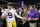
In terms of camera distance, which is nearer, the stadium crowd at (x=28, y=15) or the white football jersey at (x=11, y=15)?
the stadium crowd at (x=28, y=15)

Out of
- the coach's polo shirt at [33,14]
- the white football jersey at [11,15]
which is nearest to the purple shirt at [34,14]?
the coach's polo shirt at [33,14]

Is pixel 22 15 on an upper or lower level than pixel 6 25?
upper

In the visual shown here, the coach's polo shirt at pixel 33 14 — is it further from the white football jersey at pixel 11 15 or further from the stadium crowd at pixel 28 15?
the white football jersey at pixel 11 15

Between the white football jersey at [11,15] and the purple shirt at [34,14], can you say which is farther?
the white football jersey at [11,15]

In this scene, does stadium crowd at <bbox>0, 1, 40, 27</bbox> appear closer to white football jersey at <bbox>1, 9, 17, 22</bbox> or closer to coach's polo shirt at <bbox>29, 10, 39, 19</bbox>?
coach's polo shirt at <bbox>29, 10, 39, 19</bbox>

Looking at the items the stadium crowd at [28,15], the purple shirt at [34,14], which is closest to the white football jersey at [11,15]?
the stadium crowd at [28,15]

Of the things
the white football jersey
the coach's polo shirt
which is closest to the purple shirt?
the coach's polo shirt

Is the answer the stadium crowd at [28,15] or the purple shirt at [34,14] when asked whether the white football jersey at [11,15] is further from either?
the purple shirt at [34,14]

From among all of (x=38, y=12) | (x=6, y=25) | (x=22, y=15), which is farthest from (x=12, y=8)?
(x=38, y=12)

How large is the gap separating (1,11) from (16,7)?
0.69m

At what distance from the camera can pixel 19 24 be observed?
428 centimetres

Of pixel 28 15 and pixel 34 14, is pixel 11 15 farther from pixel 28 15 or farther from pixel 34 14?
pixel 34 14

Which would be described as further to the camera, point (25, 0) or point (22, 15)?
point (25, 0)

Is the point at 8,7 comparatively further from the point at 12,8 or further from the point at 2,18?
the point at 2,18
